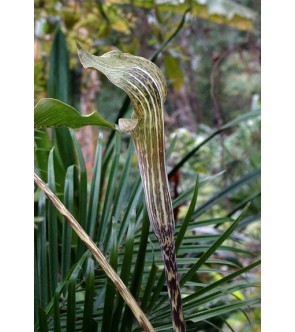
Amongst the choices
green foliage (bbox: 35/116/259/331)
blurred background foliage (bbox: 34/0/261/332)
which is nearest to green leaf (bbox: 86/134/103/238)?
green foliage (bbox: 35/116/259/331)

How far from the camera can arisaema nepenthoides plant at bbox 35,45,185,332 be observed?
0.48 m

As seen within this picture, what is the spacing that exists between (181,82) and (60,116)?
100 centimetres

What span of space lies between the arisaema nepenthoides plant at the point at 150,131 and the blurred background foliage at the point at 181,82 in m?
0.31

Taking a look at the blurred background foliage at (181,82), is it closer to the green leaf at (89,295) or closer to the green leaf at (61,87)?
the green leaf at (61,87)

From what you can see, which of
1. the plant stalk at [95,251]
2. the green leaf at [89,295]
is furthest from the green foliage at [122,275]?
the plant stalk at [95,251]

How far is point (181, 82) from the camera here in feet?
4.86

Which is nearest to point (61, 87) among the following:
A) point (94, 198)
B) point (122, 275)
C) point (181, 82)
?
point (94, 198)

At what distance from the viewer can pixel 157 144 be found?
0.49m

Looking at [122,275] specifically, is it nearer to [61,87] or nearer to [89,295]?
[89,295]

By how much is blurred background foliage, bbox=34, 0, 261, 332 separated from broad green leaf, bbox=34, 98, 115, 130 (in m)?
0.31

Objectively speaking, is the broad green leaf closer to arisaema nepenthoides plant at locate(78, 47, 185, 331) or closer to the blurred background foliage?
arisaema nepenthoides plant at locate(78, 47, 185, 331)

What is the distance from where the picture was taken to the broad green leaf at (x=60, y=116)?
50 cm
